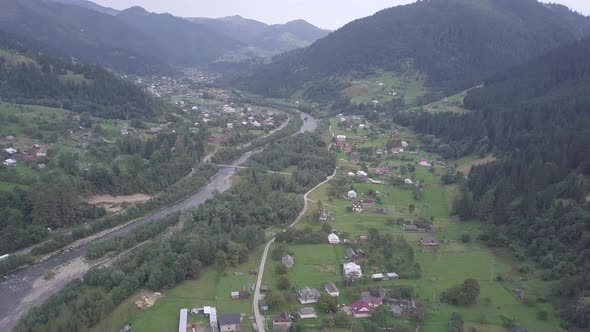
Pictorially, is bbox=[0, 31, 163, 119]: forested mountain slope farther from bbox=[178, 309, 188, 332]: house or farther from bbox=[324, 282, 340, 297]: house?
bbox=[324, 282, 340, 297]: house

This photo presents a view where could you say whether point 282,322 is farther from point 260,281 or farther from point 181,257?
point 181,257

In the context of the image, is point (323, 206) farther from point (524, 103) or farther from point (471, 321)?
point (524, 103)

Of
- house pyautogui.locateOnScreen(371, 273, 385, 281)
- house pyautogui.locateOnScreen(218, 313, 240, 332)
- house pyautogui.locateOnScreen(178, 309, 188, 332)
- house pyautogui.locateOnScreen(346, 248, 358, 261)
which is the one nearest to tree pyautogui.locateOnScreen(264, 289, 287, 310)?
house pyautogui.locateOnScreen(218, 313, 240, 332)

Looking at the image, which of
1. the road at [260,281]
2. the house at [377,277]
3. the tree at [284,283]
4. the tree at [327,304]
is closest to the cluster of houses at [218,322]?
the road at [260,281]

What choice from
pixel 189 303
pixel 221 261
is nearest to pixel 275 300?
pixel 189 303

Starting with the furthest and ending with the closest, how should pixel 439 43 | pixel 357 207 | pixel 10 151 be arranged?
1. pixel 439 43
2. pixel 10 151
3. pixel 357 207

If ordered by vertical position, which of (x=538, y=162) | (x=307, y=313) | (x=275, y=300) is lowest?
(x=307, y=313)

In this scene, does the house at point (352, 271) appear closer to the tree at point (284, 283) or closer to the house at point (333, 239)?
the tree at point (284, 283)
